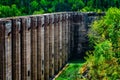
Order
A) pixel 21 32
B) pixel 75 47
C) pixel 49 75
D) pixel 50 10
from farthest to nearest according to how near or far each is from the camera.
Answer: pixel 50 10 → pixel 75 47 → pixel 49 75 → pixel 21 32

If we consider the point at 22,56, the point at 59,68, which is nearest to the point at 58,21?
the point at 59,68

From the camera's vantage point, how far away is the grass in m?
50.2

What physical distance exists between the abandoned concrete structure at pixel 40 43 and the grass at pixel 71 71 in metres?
0.83

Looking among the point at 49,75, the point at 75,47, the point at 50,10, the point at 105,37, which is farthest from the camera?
the point at 50,10

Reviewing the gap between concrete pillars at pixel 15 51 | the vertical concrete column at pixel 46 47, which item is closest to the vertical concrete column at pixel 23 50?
the gap between concrete pillars at pixel 15 51

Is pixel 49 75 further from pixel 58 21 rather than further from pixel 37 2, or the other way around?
pixel 37 2

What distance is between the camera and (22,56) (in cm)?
3850

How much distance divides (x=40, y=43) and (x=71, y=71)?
32.9 feet

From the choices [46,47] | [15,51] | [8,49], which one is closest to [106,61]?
[15,51]

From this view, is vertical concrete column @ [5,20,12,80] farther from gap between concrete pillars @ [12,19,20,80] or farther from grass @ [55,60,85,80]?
grass @ [55,60,85,80]

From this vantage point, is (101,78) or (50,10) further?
(50,10)

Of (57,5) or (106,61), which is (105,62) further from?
(57,5)

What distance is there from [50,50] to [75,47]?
16.1 meters

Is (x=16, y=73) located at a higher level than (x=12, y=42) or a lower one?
lower
